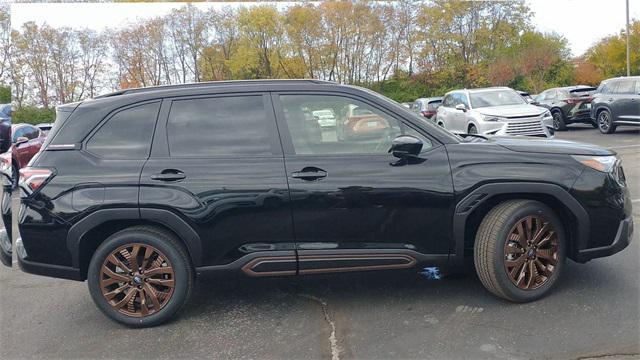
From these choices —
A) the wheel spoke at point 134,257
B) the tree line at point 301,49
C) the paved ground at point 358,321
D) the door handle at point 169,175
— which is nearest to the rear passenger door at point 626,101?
the tree line at point 301,49

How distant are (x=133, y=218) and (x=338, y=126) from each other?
5.36 ft

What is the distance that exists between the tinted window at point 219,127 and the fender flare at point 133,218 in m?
0.47

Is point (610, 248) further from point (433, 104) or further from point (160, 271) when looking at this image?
point (433, 104)

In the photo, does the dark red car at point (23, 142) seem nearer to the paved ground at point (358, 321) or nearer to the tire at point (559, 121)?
the paved ground at point (358, 321)

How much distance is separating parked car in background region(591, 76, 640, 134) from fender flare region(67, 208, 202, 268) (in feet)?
49.4

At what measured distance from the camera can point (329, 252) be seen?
12.3 feet

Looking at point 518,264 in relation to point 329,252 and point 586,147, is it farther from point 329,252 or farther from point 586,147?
point 329,252

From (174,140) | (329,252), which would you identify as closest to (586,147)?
(329,252)

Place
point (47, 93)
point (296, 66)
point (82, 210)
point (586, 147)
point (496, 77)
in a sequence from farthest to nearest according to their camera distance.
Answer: point (496, 77), point (296, 66), point (47, 93), point (586, 147), point (82, 210)

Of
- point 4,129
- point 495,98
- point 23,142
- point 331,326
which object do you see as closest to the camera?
point 331,326

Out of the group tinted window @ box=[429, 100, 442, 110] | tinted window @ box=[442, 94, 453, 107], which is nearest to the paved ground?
tinted window @ box=[442, 94, 453, 107]

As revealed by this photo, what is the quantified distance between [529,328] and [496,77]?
1734 centimetres

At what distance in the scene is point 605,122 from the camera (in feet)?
52.3

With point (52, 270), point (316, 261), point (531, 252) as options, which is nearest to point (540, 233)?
point (531, 252)
